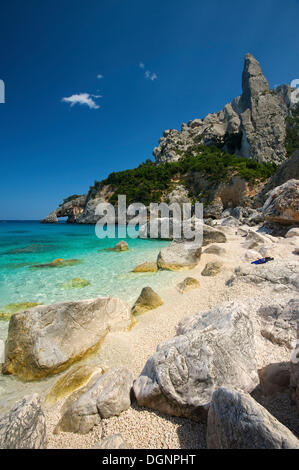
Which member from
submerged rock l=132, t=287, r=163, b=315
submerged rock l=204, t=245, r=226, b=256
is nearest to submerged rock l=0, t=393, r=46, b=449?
submerged rock l=132, t=287, r=163, b=315

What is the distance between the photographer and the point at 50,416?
2.54 meters

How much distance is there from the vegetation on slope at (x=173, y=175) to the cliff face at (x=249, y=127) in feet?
36.1

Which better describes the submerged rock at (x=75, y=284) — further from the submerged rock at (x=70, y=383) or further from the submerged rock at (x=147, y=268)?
the submerged rock at (x=70, y=383)

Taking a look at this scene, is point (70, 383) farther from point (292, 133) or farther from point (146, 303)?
point (292, 133)

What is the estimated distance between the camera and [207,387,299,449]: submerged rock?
1.30 meters

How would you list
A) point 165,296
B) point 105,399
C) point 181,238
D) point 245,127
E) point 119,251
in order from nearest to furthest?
point 105,399 → point 165,296 → point 181,238 → point 119,251 → point 245,127

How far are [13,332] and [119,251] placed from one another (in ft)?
35.6

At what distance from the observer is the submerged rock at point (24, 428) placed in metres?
1.86

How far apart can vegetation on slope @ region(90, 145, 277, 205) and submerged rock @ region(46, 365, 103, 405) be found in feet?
123

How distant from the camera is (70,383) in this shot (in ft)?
9.76

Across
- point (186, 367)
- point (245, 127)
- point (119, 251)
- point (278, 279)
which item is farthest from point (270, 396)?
point (245, 127)

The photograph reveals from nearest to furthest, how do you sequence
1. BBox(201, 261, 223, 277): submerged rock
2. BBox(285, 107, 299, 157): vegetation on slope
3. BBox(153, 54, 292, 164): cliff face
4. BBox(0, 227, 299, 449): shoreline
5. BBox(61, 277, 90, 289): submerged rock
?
BBox(0, 227, 299, 449): shoreline, BBox(201, 261, 223, 277): submerged rock, BBox(61, 277, 90, 289): submerged rock, BBox(153, 54, 292, 164): cliff face, BBox(285, 107, 299, 157): vegetation on slope

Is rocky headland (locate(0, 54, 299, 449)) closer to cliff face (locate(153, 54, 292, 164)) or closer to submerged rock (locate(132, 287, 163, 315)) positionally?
submerged rock (locate(132, 287, 163, 315))

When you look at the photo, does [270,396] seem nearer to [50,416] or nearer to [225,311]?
[225,311]
